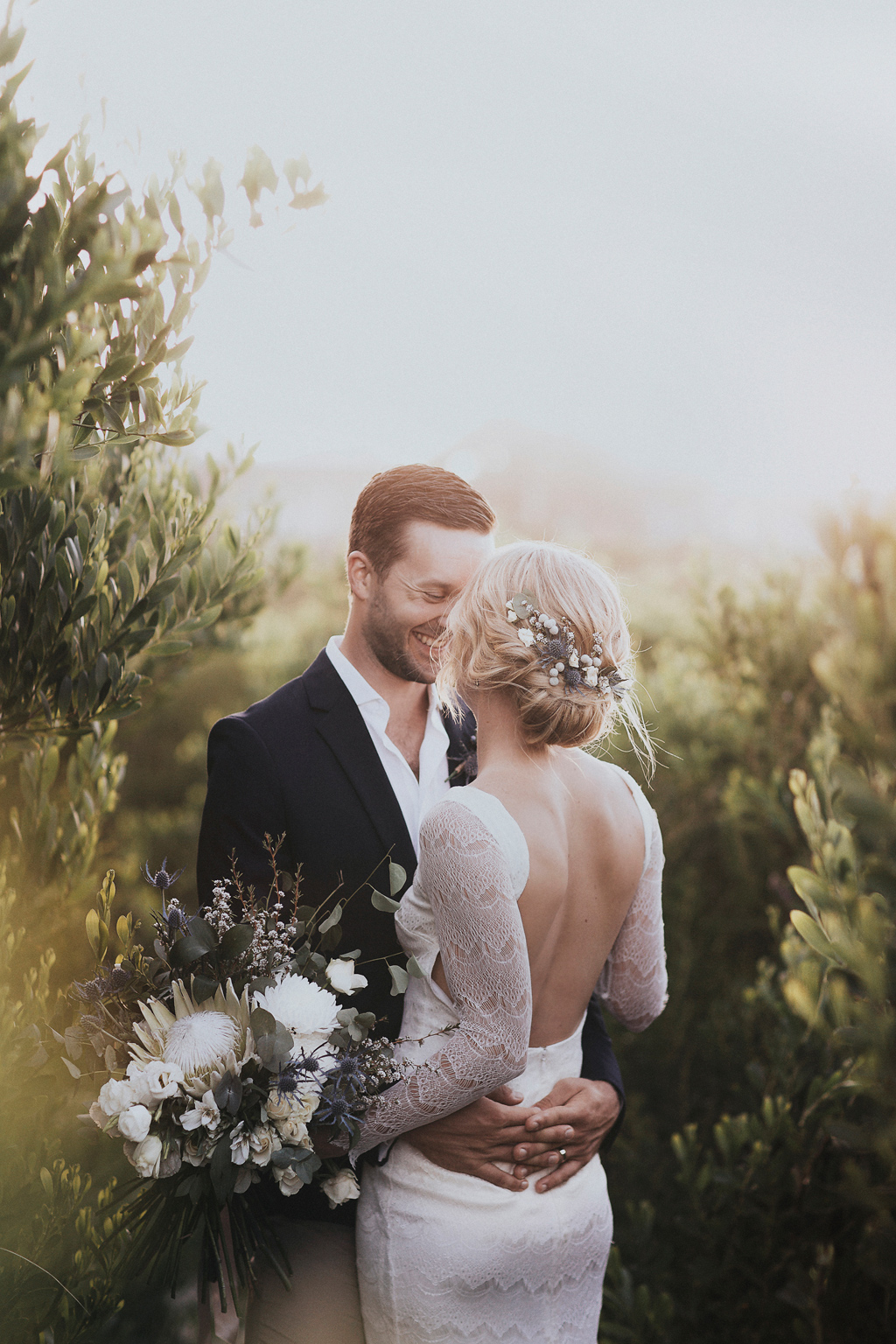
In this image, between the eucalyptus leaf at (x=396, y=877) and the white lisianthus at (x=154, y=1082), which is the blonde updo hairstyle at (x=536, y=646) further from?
the white lisianthus at (x=154, y=1082)

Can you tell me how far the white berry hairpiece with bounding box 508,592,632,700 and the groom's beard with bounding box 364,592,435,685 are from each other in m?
1.06

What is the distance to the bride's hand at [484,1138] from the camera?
2.30 metres

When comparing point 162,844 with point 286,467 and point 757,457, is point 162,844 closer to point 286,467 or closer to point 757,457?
point 757,457

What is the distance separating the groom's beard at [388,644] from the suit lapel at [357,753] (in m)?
0.19

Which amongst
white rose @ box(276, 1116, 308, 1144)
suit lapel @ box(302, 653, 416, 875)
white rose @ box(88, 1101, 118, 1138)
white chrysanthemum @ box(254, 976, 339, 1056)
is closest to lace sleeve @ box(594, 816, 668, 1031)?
suit lapel @ box(302, 653, 416, 875)

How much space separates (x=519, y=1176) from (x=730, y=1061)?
346 centimetres

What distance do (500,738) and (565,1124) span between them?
0.99m

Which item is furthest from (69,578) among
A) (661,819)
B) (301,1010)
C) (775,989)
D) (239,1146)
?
(661,819)

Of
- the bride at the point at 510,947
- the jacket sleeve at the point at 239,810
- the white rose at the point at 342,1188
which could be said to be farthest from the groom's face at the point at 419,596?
the white rose at the point at 342,1188

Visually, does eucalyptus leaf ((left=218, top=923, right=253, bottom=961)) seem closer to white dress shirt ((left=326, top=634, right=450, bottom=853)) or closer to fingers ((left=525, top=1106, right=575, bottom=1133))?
fingers ((left=525, top=1106, right=575, bottom=1133))

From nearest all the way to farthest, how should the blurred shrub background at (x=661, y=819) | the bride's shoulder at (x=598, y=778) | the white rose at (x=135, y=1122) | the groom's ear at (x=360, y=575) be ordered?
the blurred shrub background at (x=661, y=819)
the white rose at (x=135, y=1122)
the bride's shoulder at (x=598, y=778)
the groom's ear at (x=360, y=575)

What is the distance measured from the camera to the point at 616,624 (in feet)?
7.56

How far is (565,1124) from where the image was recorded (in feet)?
7.81

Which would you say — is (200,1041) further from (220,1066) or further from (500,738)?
(500,738)
